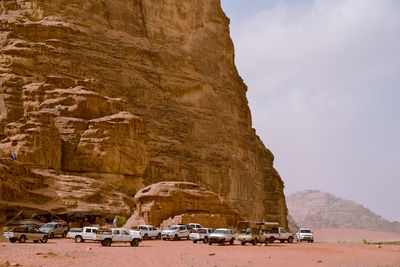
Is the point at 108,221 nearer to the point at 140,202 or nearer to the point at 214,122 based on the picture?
the point at 140,202

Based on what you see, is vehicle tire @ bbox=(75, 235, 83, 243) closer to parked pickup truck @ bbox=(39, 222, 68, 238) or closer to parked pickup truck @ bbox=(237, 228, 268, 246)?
parked pickup truck @ bbox=(39, 222, 68, 238)

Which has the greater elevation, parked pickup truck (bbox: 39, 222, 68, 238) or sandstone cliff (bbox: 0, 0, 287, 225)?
sandstone cliff (bbox: 0, 0, 287, 225)

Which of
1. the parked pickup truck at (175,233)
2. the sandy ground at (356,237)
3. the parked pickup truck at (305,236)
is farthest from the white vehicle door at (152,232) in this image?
the sandy ground at (356,237)

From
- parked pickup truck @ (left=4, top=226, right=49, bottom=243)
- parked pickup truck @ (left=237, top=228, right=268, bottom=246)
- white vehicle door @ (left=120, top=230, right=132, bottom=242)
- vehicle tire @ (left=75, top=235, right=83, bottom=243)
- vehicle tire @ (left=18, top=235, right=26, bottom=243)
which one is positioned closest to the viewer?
parked pickup truck @ (left=4, top=226, right=49, bottom=243)

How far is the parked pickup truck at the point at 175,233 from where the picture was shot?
38.5m

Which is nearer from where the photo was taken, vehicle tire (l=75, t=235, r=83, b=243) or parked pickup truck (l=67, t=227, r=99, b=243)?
parked pickup truck (l=67, t=227, r=99, b=243)

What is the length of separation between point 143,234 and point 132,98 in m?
47.5

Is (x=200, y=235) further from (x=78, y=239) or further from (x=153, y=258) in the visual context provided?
(x=153, y=258)

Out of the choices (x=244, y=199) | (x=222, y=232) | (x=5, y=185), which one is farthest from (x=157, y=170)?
(x=222, y=232)

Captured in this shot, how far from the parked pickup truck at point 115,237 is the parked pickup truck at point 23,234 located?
12.0ft

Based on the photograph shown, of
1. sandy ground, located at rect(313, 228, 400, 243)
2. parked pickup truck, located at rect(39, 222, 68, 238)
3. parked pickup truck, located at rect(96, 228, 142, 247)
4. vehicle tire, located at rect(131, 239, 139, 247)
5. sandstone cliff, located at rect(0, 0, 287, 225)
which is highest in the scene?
sandstone cliff, located at rect(0, 0, 287, 225)

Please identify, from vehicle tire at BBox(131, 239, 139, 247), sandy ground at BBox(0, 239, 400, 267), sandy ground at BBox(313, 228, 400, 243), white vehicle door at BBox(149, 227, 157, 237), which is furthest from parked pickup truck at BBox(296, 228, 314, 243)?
sandy ground at BBox(313, 228, 400, 243)

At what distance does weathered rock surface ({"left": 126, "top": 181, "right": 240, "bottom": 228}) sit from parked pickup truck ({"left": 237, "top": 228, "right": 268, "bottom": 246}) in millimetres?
5927

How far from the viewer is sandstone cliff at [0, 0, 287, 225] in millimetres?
62625
